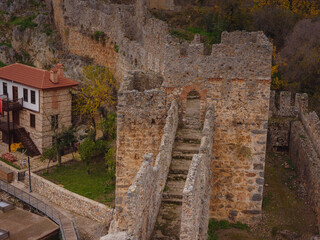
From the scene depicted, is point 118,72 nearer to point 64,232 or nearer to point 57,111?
point 57,111

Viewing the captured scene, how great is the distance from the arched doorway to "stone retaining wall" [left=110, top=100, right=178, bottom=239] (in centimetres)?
194

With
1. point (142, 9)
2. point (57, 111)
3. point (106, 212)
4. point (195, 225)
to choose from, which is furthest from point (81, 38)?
point (195, 225)

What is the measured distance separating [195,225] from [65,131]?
64.5 ft

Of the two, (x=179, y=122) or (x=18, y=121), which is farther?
(x=18, y=121)

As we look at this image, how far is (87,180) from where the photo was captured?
25438 mm

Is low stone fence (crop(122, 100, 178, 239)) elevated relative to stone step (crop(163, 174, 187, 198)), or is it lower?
elevated

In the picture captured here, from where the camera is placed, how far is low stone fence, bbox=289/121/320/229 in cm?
1800

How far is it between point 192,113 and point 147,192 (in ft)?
22.1

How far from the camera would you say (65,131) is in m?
28.7

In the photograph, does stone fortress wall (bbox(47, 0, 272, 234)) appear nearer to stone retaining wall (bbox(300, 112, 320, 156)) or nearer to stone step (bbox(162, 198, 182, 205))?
stone step (bbox(162, 198, 182, 205))

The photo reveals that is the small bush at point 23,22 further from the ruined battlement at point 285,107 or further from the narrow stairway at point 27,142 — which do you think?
the ruined battlement at point 285,107

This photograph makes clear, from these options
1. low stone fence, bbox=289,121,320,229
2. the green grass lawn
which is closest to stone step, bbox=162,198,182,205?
low stone fence, bbox=289,121,320,229

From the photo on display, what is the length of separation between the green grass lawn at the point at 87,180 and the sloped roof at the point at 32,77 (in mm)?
5395

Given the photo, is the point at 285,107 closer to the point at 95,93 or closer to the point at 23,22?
the point at 95,93
